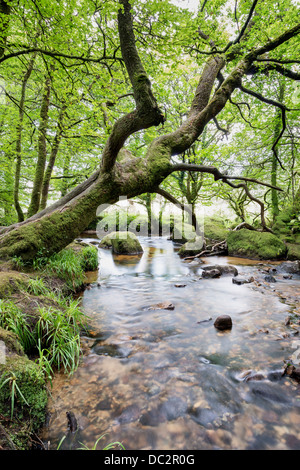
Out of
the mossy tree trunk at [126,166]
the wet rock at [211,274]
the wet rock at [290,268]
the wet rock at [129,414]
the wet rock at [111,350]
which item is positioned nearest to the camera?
the wet rock at [129,414]

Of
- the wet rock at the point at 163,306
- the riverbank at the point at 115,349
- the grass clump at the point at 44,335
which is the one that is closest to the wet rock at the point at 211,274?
the riverbank at the point at 115,349

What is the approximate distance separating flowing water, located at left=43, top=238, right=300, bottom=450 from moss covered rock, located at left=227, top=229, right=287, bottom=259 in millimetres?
5092

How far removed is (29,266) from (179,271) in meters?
4.56

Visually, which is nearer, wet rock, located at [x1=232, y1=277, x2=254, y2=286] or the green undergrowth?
the green undergrowth

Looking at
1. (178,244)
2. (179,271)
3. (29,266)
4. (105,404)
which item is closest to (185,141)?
(179,271)

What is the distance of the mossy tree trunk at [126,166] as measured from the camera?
3.60 m

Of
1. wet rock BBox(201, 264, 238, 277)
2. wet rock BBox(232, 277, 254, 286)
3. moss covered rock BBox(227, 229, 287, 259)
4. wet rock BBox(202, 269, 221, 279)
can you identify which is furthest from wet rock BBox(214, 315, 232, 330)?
moss covered rock BBox(227, 229, 287, 259)

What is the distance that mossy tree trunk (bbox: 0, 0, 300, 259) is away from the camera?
142 inches

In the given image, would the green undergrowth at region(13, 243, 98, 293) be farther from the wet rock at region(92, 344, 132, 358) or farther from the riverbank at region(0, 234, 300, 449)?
the wet rock at region(92, 344, 132, 358)

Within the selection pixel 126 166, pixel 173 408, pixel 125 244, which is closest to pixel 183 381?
pixel 173 408

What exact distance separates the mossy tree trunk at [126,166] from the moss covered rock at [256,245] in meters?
4.71

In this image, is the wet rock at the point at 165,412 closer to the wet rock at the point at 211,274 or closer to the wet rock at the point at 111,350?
the wet rock at the point at 111,350

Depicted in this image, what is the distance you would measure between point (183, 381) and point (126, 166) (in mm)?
4220

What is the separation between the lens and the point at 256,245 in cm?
899
